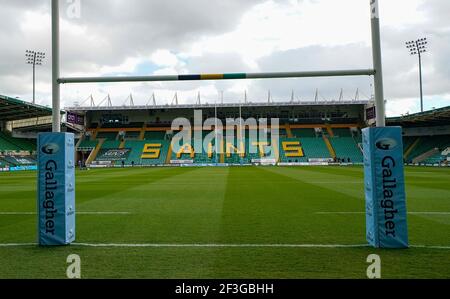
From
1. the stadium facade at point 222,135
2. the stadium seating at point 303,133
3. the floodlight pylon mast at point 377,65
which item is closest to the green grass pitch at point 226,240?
the floodlight pylon mast at point 377,65

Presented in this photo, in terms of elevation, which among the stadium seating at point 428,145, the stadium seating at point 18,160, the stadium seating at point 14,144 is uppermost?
the stadium seating at point 14,144

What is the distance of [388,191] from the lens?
20.6 feet

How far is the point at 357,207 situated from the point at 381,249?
5385 millimetres

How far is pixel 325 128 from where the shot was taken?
6475 cm

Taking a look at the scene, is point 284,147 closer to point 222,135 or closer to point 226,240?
point 222,135

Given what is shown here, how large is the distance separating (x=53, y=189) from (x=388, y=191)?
5643mm

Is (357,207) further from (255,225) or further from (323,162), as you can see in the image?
(323,162)

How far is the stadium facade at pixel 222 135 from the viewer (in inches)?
2073

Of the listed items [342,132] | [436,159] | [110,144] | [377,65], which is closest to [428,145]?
[436,159]

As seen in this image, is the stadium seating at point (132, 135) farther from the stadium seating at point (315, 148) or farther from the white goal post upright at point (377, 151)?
the white goal post upright at point (377, 151)

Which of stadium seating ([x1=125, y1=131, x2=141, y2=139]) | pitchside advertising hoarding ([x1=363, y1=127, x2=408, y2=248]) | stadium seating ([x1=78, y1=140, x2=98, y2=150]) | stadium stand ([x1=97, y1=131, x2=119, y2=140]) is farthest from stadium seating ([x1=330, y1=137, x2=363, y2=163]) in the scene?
pitchside advertising hoarding ([x1=363, y1=127, x2=408, y2=248])

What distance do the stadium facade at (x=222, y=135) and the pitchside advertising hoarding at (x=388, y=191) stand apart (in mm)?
42768

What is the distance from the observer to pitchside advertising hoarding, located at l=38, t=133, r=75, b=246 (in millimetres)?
6664
